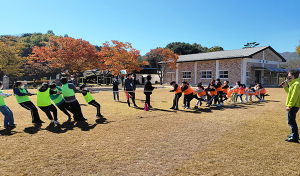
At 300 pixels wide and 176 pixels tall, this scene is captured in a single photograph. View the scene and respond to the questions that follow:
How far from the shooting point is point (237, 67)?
27.9 meters

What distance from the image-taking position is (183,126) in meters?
6.20

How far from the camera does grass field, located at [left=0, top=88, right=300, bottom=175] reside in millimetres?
3297

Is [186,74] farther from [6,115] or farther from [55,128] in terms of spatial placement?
[6,115]

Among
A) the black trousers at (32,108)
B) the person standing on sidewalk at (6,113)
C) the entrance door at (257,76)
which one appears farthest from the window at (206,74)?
the person standing on sidewalk at (6,113)

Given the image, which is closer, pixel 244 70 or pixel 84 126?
pixel 84 126

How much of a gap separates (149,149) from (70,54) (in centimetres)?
2333

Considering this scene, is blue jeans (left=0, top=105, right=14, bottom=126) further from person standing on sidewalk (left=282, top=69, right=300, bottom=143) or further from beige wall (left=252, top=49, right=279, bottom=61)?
beige wall (left=252, top=49, right=279, bottom=61)

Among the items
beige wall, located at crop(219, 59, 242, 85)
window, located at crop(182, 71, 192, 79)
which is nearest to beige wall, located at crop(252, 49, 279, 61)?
beige wall, located at crop(219, 59, 242, 85)

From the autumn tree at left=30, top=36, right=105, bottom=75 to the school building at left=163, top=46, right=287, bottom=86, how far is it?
16.1 m

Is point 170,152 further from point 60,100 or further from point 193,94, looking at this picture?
point 193,94

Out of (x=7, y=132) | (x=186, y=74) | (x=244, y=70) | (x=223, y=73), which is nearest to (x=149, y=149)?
(x=7, y=132)

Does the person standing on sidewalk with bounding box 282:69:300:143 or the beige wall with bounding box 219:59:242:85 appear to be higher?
the beige wall with bounding box 219:59:242:85

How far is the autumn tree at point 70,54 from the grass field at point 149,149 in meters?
19.9

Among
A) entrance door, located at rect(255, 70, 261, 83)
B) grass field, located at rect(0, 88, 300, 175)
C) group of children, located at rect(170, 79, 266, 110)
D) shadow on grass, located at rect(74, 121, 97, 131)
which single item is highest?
entrance door, located at rect(255, 70, 261, 83)
